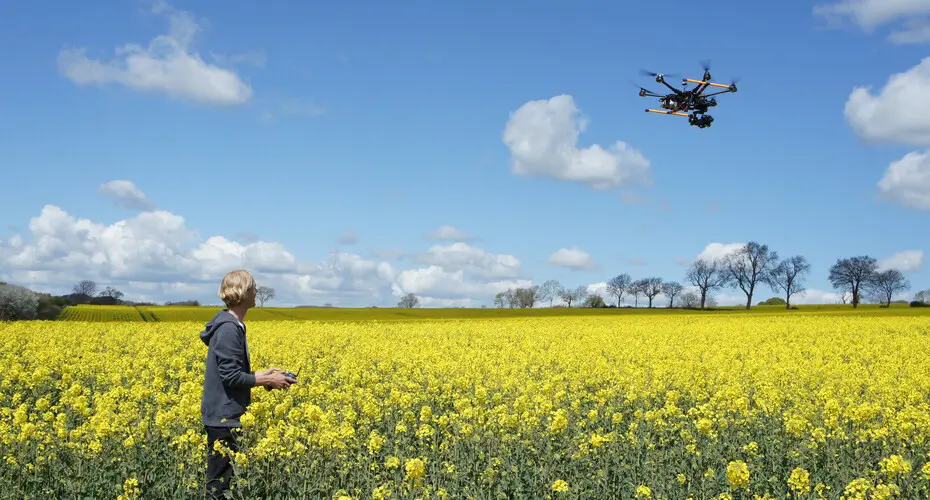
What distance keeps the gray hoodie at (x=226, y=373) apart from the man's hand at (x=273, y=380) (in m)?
0.07

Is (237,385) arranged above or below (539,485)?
above

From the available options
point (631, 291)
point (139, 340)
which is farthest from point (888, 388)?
point (631, 291)

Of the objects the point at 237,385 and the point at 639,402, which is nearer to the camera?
the point at 237,385

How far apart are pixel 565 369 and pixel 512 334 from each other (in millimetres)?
13308

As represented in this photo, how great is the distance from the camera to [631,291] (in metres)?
131

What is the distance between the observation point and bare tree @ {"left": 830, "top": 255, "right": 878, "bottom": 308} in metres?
106

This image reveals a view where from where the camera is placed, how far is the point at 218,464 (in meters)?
6.89

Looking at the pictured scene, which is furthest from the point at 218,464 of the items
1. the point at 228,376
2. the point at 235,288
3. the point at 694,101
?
the point at 694,101

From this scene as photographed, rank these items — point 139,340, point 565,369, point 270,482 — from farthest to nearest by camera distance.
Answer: point 139,340 → point 565,369 → point 270,482

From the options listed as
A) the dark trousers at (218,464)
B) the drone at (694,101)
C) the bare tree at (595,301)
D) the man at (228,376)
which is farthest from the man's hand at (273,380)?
the bare tree at (595,301)

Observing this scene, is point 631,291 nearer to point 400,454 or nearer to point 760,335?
point 760,335

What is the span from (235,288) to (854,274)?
117 m

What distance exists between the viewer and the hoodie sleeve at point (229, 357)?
6.51 metres

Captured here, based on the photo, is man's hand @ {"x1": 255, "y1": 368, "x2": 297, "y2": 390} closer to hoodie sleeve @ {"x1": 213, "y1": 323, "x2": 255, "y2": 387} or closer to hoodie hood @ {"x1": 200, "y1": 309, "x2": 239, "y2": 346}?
hoodie sleeve @ {"x1": 213, "y1": 323, "x2": 255, "y2": 387}
